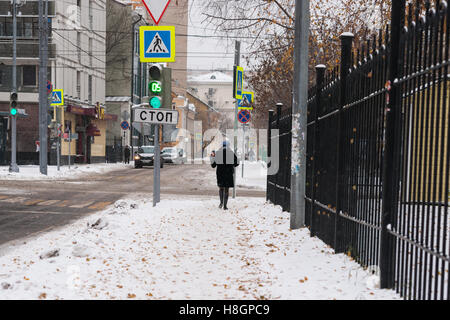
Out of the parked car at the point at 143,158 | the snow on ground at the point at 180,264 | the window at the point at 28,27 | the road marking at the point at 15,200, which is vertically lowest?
the road marking at the point at 15,200

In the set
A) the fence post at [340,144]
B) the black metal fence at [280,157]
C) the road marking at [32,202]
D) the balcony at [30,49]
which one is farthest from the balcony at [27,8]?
the fence post at [340,144]

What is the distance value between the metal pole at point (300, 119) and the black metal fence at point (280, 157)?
5.02 feet

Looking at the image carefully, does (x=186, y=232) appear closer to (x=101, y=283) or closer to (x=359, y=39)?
(x=101, y=283)

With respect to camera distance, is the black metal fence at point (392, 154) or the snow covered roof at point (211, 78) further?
the snow covered roof at point (211, 78)

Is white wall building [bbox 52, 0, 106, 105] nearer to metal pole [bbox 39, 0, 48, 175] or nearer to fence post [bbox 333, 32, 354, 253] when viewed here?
metal pole [bbox 39, 0, 48, 175]

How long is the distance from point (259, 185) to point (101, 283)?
1784 centimetres

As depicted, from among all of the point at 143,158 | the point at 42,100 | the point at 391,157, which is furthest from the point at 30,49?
the point at 391,157

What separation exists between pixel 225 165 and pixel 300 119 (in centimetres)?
474

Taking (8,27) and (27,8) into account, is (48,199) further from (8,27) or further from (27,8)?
(8,27)

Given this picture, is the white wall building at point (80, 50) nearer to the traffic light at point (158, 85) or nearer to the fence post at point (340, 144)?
the traffic light at point (158, 85)

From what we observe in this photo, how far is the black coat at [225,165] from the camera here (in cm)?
1306

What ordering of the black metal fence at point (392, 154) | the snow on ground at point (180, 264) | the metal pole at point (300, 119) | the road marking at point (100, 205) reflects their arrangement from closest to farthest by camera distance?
1. the black metal fence at point (392, 154)
2. the snow on ground at point (180, 264)
3. the metal pole at point (300, 119)
4. the road marking at point (100, 205)

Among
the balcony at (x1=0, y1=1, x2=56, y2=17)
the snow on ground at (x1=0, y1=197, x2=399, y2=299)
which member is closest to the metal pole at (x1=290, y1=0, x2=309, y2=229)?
the snow on ground at (x1=0, y1=197, x2=399, y2=299)
